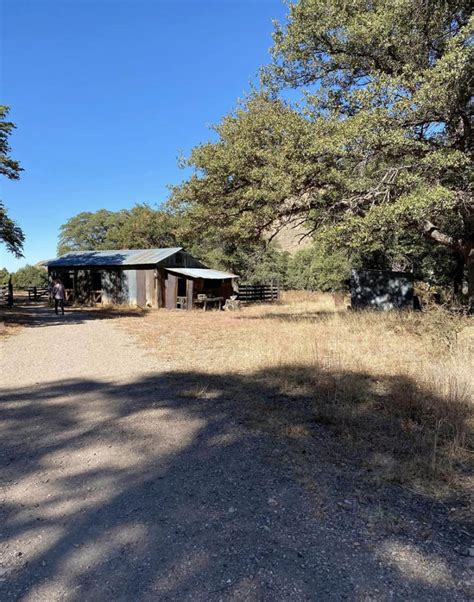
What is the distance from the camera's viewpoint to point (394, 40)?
407 inches

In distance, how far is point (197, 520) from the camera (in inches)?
104

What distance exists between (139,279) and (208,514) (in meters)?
23.1

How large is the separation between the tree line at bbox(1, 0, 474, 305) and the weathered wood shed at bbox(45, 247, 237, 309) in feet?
28.5

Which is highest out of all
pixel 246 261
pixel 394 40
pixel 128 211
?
pixel 128 211

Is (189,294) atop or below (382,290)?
below

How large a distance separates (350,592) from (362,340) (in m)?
7.63

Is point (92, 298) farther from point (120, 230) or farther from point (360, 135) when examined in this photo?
point (360, 135)

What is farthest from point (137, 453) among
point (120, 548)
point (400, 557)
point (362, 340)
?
point (362, 340)

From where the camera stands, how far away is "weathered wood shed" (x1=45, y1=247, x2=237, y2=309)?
2406 cm

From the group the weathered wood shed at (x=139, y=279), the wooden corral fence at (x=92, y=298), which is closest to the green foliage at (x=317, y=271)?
the weathered wood shed at (x=139, y=279)

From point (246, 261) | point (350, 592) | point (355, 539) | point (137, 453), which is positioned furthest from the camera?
point (246, 261)

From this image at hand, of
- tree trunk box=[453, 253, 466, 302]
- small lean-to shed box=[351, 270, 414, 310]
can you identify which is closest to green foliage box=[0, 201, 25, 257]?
small lean-to shed box=[351, 270, 414, 310]

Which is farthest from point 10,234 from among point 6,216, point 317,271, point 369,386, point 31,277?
point 31,277

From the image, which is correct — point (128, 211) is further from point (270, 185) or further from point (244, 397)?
point (244, 397)
